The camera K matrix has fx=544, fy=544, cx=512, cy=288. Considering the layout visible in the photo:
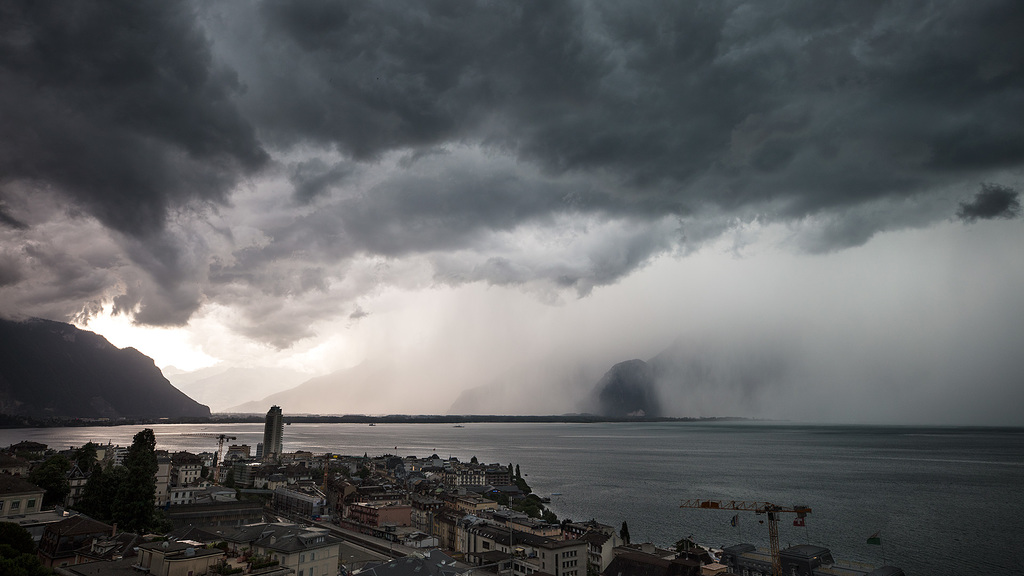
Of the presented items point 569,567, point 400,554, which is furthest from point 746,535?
point 400,554

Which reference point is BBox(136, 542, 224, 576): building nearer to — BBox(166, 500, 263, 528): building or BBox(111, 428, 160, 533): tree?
BBox(111, 428, 160, 533): tree

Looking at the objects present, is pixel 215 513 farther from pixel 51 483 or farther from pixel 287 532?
pixel 287 532

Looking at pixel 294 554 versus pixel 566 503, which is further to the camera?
pixel 566 503

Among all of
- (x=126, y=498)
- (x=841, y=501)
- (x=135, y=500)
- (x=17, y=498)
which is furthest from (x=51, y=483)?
(x=841, y=501)

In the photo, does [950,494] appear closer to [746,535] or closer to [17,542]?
[746,535]

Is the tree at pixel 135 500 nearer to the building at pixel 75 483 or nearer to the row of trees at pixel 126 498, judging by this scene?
the row of trees at pixel 126 498

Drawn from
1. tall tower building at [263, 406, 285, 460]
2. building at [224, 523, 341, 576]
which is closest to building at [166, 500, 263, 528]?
building at [224, 523, 341, 576]
